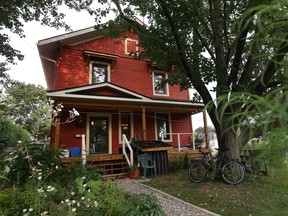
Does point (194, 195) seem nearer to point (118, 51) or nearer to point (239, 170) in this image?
point (239, 170)

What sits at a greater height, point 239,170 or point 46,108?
point 46,108

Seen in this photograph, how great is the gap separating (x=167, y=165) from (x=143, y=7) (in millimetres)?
6238

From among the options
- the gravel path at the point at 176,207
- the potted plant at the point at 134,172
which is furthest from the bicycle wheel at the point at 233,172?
the potted plant at the point at 134,172

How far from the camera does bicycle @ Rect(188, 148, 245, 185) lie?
21.4 feet

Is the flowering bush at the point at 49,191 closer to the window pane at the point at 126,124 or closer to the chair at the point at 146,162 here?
the chair at the point at 146,162

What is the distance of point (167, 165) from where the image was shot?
9.14m

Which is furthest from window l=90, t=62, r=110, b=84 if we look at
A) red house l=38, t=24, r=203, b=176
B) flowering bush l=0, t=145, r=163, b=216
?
flowering bush l=0, t=145, r=163, b=216

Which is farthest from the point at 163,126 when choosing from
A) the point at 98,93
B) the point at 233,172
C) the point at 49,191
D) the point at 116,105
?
the point at 49,191

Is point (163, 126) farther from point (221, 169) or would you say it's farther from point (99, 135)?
point (221, 169)

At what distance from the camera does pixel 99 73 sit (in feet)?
39.8

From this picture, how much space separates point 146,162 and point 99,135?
12.5ft

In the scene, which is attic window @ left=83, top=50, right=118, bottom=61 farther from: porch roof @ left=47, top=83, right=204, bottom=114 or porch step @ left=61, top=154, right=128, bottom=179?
porch step @ left=61, top=154, right=128, bottom=179

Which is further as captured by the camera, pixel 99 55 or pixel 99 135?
pixel 99 55

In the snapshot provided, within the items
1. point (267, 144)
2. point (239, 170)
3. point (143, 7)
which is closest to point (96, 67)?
point (143, 7)
